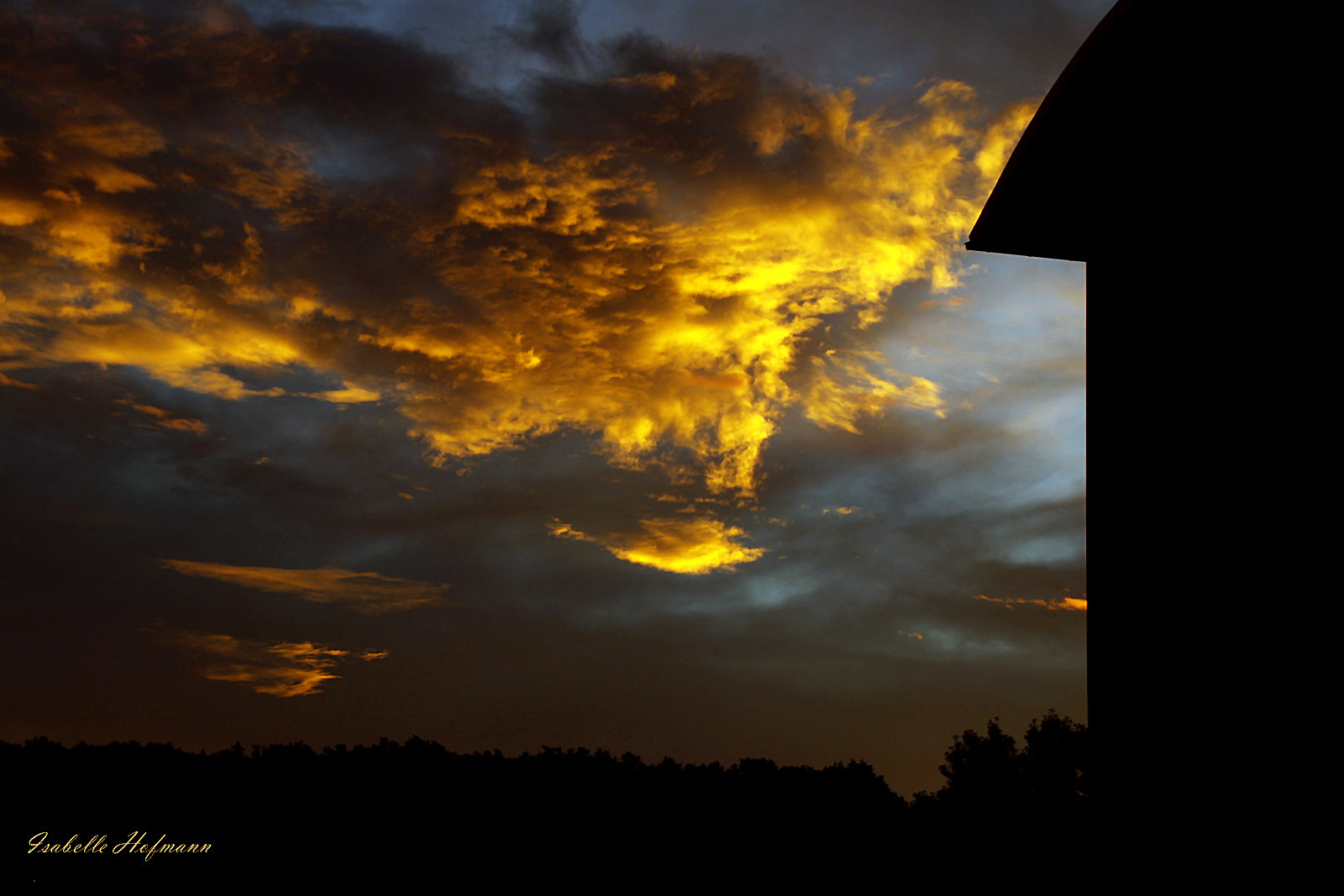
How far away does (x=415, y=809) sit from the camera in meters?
20.0

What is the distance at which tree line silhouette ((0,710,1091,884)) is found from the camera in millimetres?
18031

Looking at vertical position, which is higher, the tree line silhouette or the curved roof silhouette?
the curved roof silhouette

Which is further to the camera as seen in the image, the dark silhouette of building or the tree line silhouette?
the tree line silhouette

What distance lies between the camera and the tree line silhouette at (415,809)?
59.2ft

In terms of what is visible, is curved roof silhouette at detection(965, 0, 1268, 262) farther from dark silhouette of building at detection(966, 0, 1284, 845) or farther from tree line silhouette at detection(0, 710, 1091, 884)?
tree line silhouette at detection(0, 710, 1091, 884)

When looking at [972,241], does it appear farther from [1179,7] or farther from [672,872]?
[672,872]

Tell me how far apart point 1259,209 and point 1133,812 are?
5407mm

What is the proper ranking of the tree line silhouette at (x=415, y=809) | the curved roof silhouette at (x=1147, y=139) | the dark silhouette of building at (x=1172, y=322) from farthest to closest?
the tree line silhouette at (x=415, y=809)
the curved roof silhouette at (x=1147, y=139)
the dark silhouette of building at (x=1172, y=322)

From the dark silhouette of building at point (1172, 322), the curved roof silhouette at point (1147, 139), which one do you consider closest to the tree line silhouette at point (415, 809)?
the dark silhouette of building at point (1172, 322)

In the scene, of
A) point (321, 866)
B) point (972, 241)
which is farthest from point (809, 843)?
point (972, 241)

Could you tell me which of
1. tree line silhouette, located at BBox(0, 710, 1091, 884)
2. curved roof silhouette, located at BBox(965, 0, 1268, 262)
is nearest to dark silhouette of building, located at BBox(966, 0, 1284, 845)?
curved roof silhouette, located at BBox(965, 0, 1268, 262)

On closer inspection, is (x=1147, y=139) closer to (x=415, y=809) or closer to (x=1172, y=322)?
(x=1172, y=322)

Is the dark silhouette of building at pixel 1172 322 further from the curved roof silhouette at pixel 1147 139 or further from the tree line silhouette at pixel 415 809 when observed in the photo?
the tree line silhouette at pixel 415 809

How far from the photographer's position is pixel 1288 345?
679cm
